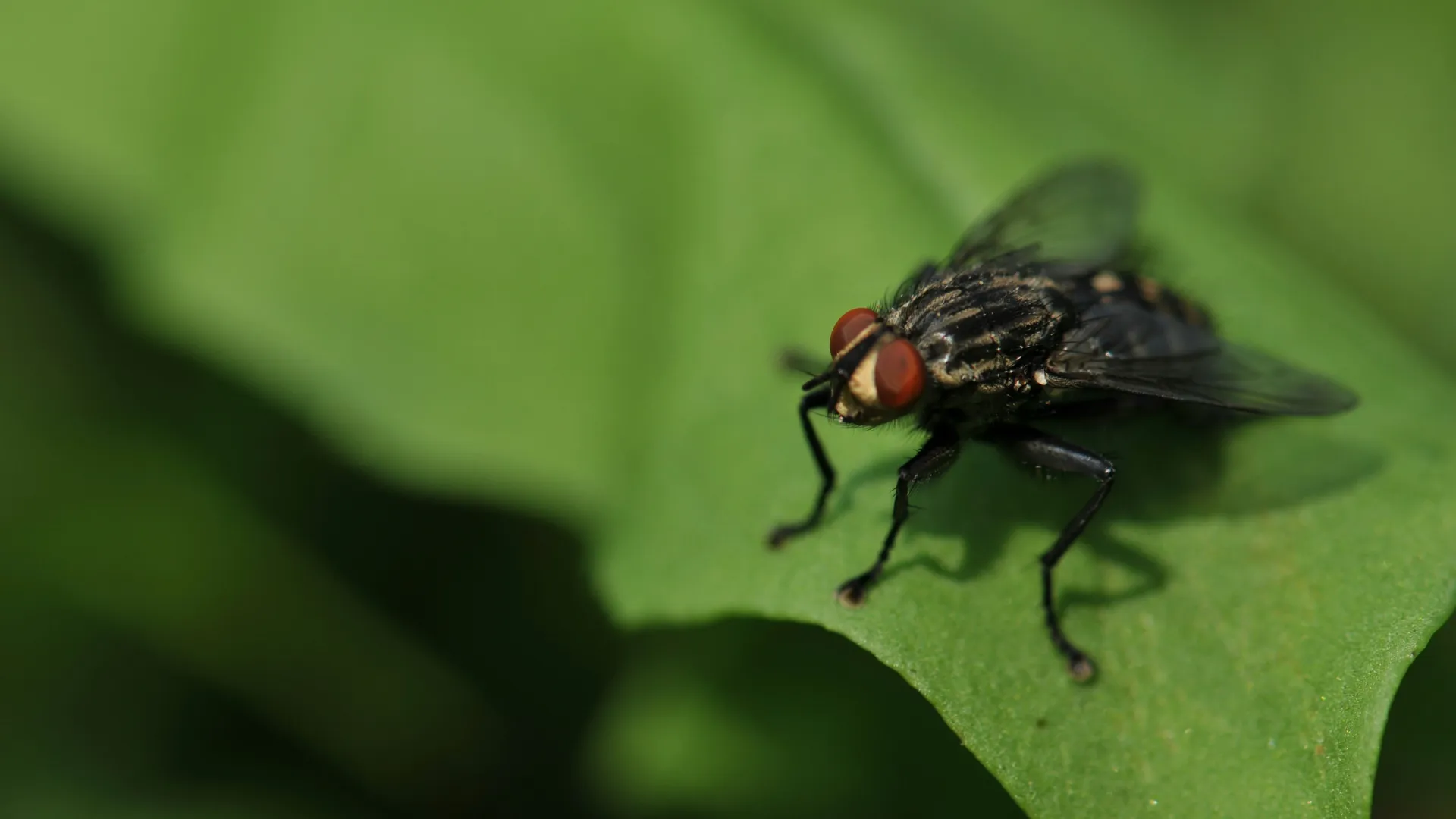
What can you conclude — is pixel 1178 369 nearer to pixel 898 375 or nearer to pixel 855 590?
pixel 898 375

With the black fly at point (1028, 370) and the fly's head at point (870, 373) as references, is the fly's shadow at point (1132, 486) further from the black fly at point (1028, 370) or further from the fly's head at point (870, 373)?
the fly's head at point (870, 373)

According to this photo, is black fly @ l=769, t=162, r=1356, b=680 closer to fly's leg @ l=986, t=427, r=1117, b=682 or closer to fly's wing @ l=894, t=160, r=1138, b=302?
fly's leg @ l=986, t=427, r=1117, b=682

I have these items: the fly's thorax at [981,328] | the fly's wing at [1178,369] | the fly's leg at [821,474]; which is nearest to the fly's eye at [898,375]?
the fly's thorax at [981,328]

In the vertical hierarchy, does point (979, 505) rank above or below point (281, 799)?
above

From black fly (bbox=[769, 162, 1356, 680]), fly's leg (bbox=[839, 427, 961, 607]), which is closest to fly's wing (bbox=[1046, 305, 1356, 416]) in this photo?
black fly (bbox=[769, 162, 1356, 680])

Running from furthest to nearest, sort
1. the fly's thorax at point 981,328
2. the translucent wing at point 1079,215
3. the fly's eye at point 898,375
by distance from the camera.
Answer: the translucent wing at point 1079,215, the fly's thorax at point 981,328, the fly's eye at point 898,375

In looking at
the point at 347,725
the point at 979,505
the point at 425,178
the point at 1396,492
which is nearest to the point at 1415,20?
the point at 1396,492

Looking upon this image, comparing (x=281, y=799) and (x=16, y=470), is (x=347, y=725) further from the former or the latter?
(x=16, y=470)
